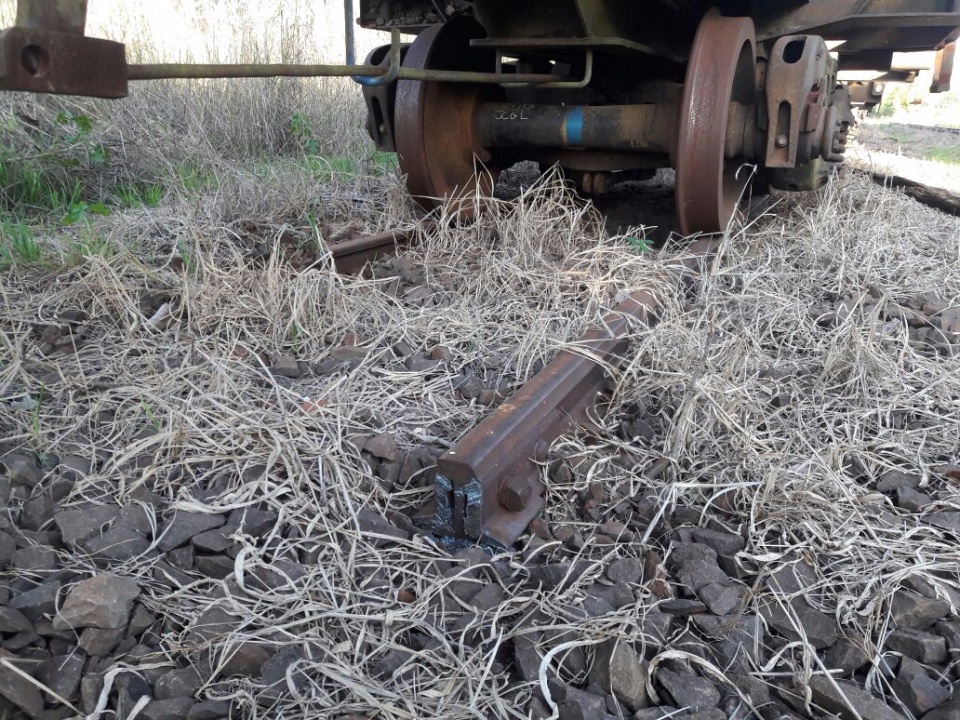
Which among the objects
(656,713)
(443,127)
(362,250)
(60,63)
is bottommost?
(656,713)

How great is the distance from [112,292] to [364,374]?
95 centimetres

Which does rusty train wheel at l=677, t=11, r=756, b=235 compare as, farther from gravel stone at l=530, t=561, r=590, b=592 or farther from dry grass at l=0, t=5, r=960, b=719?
gravel stone at l=530, t=561, r=590, b=592

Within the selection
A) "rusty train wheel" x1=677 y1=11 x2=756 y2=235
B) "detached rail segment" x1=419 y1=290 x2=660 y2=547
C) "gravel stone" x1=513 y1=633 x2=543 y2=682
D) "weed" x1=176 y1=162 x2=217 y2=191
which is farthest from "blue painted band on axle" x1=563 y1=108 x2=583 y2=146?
"gravel stone" x1=513 y1=633 x2=543 y2=682

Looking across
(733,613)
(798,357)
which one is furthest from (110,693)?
(798,357)

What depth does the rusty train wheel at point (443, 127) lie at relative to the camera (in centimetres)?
355

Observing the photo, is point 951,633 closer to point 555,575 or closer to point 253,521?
point 555,575

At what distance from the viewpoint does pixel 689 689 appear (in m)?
1.27

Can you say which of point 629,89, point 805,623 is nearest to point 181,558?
point 805,623

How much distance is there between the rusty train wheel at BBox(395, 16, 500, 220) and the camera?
355 cm

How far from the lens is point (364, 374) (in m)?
2.24

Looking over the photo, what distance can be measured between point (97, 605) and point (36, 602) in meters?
0.12

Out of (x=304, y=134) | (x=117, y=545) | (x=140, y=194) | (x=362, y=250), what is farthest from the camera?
(x=304, y=134)

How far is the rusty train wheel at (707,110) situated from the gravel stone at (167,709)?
2499mm

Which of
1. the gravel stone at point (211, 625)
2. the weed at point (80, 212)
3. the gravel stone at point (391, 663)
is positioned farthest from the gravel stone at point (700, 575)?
the weed at point (80, 212)
